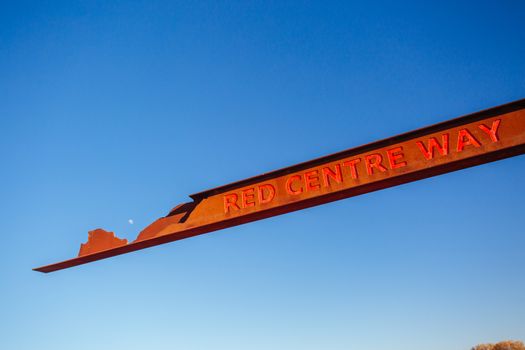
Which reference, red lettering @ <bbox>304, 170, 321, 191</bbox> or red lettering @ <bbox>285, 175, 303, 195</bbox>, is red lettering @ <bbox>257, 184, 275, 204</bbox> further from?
red lettering @ <bbox>304, 170, 321, 191</bbox>

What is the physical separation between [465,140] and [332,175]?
1.70m

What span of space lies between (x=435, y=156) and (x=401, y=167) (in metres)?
0.43

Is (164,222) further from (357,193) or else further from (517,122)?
(517,122)

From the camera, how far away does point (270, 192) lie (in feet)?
16.5

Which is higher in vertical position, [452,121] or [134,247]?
[452,121]

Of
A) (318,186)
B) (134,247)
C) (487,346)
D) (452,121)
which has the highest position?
(452,121)

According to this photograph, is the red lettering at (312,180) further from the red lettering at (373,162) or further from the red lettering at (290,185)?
the red lettering at (373,162)

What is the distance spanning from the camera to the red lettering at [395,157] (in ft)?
14.8

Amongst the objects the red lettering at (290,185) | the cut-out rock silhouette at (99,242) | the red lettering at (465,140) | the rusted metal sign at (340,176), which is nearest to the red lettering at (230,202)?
the rusted metal sign at (340,176)

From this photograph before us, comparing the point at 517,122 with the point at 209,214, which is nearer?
the point at 517,122

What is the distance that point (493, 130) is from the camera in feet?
14.1

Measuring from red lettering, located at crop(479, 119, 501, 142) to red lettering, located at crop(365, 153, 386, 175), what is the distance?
49.8 inches

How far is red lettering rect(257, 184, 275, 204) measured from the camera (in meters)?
5.00

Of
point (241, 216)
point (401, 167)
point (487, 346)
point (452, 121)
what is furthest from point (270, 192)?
point (487, 346)
